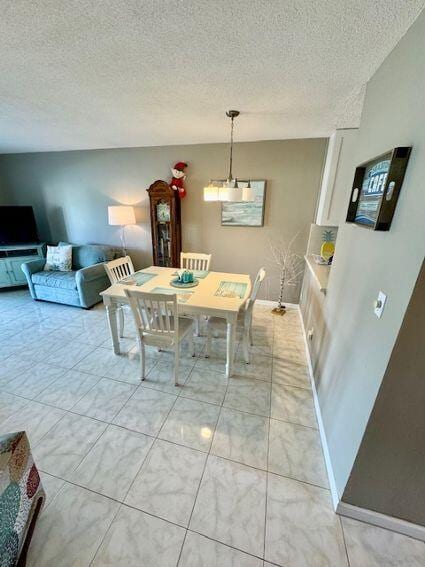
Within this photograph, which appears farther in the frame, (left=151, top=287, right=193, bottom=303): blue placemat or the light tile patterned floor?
(left=151, top=287, right=193, bottom=303): blue placemat

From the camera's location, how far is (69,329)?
9.39 ft

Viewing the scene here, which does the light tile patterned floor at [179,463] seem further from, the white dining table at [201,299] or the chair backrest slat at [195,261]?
the chair backrest slat at [195,261]

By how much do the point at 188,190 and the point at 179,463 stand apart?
3.23m

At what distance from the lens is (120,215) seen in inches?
134

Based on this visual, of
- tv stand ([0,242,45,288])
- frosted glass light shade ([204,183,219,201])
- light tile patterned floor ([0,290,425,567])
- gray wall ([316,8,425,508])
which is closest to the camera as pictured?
gray wall ([316,8,425,508])

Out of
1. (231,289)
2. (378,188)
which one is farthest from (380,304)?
(231,289)

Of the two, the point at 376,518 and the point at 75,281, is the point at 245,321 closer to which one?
the point at 376,518

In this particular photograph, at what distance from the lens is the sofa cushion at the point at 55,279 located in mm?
3332

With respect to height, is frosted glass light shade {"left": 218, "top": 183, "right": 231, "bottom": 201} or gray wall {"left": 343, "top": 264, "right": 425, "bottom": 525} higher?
frosted glass light shade {"left": 218, "top": 183, "right": 231, "bottom": 201}

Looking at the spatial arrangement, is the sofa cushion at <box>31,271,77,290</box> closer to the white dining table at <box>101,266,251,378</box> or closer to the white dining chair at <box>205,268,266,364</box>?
the white dining table at <box>101,266,251,378</box>

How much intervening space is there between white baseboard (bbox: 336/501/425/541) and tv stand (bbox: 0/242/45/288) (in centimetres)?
505

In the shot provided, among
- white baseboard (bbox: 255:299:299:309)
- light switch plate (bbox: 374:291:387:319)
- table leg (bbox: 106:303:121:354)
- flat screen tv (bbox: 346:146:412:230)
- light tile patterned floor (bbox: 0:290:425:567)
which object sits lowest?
light tile patterned floor (bbox: 0:290:425:567)

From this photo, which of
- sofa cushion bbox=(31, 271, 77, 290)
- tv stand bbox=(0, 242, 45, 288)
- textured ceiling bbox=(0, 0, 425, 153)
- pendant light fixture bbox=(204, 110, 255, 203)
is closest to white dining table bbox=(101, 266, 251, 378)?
pendant light fixture bbox=(204, 110, 255, 203)

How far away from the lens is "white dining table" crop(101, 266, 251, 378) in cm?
191
